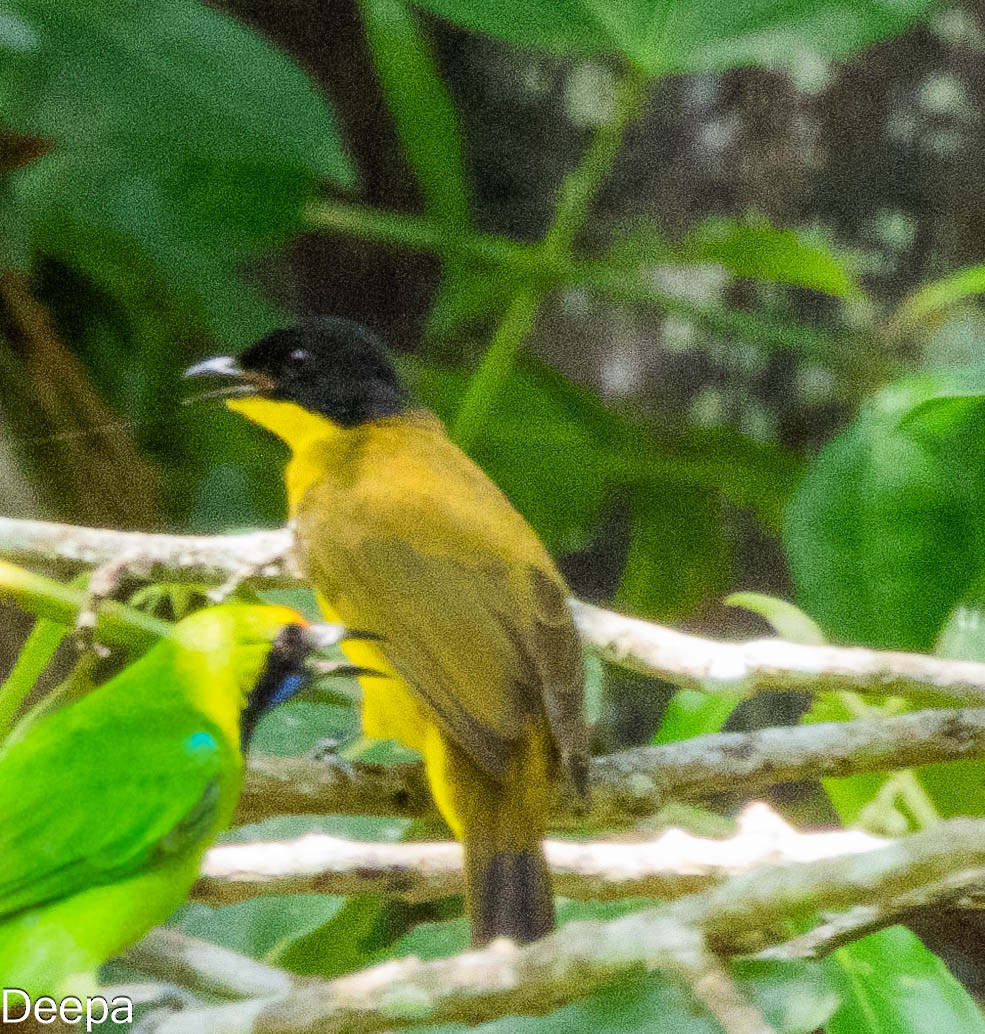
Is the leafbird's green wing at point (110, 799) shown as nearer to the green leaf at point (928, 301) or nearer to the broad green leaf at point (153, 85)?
the broad green leaf at point (153, 85)

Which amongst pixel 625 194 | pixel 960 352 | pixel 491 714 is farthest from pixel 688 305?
pixel 491 714

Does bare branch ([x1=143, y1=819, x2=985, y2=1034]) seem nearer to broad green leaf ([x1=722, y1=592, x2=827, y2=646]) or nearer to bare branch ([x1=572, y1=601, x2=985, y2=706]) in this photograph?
bare branch ([x1=572, y1=601, x2=985, y2=706])

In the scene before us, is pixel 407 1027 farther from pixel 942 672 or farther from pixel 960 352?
pixel 960 352

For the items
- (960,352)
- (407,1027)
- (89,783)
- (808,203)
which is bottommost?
(407,1027)

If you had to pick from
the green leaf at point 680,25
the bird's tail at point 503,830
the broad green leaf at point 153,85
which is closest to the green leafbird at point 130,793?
the bird's tail at point 503,830

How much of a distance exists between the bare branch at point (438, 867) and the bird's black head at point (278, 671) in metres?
0.09

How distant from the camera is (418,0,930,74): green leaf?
3.34ft

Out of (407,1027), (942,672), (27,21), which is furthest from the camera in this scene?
(27,21)

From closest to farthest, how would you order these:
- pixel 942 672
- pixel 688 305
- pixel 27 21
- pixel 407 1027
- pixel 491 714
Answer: pixel 407 1027, pixel 491 714, pixel 942 672, pixel 27 21, pixel 688 305

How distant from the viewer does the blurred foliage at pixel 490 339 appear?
910 millimetres

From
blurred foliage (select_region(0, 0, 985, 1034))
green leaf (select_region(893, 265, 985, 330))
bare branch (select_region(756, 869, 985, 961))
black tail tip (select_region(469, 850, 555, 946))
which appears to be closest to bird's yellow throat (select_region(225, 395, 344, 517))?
blurred foliage (select_region(0, 0, 985, 1034))

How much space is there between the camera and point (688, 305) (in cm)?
122

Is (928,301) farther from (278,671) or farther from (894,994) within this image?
(278,671)

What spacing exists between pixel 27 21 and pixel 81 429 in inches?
11.3
